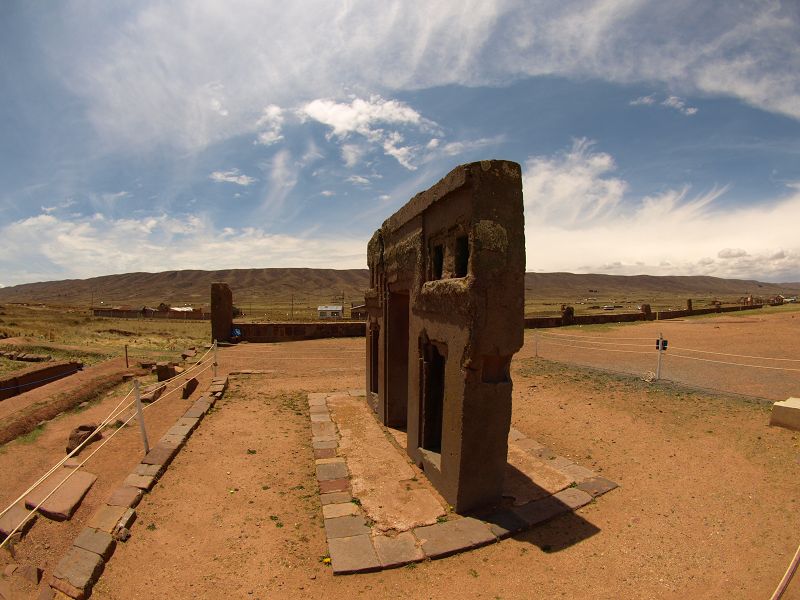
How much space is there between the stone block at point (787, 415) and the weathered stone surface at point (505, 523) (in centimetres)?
661

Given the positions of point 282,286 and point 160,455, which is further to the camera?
point 282,286

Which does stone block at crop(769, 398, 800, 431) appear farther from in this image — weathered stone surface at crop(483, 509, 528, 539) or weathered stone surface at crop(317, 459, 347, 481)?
weathered stone surface at crop(317, 459, 347, 481)

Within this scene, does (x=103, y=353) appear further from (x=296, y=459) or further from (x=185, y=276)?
(x=185, y=276)

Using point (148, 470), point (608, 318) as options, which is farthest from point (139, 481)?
point (608, 318)

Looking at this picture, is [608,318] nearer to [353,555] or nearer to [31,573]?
[353,555]

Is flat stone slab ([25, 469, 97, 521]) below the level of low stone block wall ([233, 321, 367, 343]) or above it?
below

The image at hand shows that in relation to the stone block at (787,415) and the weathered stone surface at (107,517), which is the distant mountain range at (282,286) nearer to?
the stone block at (787,415)

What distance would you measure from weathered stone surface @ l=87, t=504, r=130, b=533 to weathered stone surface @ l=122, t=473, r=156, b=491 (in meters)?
0.52

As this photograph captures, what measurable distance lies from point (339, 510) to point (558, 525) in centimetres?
302

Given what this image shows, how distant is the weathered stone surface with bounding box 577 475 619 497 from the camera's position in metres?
6.51

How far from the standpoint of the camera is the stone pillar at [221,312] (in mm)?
20847

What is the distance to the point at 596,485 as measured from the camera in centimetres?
671

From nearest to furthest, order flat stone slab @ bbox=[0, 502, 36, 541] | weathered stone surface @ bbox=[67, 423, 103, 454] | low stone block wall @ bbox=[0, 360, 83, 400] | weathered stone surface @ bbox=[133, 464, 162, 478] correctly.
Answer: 1. flat stone slab @ bbox=[0, 502, 36, 541]
2. weathered stone surface @ bbox=[133, 464, 162, 478]
3. weathered stone surface @ bbox=[67, 423, 103, 454]
4. low stone block wall @ bbox=[0, 360, 83, 400]

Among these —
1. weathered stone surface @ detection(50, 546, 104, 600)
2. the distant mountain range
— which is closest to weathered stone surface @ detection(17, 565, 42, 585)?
weathered stone surface @ detection(50, 546, 104, 600)
